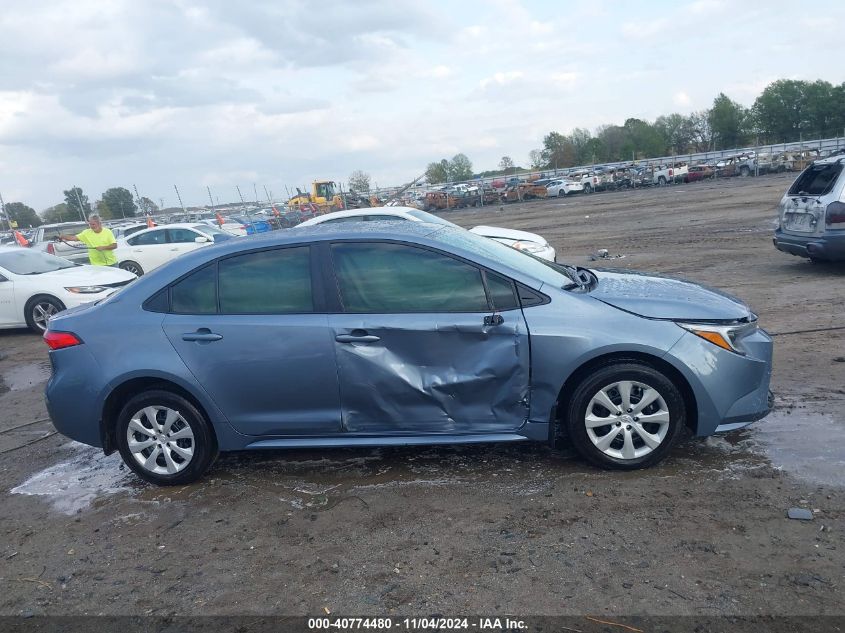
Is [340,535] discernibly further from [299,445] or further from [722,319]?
[722,319]

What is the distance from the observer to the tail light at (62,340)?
4.75 metres

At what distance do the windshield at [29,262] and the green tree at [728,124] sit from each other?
97.9 m

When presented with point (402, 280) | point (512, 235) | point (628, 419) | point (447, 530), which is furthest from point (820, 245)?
point (447, 530)

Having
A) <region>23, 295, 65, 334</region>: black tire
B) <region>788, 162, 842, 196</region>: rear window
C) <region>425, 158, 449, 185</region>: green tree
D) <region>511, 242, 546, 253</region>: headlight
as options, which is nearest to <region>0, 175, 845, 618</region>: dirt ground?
<region>788, 162, 842, 196</region>: rear window

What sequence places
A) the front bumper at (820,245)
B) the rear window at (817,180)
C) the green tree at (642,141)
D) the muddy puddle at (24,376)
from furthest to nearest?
the green tree at (642,141) < the rear window at (817,180) < the front bumper at (820,245) < the muddy puddle at (24,376)

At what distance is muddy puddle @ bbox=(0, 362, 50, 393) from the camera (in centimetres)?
822

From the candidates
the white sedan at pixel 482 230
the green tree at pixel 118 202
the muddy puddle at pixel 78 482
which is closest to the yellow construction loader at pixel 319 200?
the green tree at pixel 118 202

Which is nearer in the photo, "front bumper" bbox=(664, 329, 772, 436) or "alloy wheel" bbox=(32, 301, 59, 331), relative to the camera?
"front bumper" bbox=(664, 329, 772, 436)

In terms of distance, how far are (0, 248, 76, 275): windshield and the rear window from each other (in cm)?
1180

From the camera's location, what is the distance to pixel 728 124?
9644cm

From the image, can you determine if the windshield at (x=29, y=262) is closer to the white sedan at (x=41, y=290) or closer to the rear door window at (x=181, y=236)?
the white sedan at (x=41, y=290)

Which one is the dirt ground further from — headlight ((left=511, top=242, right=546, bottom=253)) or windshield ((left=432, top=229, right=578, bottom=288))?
headlight ((left=511, top=242, right=546, bottom=253))

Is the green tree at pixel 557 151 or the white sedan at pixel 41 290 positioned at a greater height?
the green tree at pixel 557 151

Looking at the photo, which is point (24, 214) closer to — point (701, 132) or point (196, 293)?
point (196, 293)
